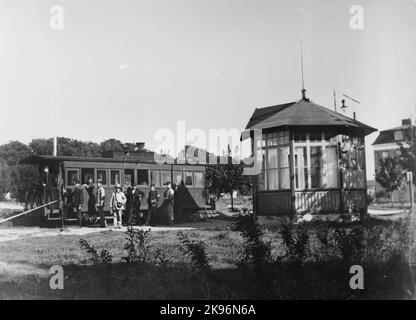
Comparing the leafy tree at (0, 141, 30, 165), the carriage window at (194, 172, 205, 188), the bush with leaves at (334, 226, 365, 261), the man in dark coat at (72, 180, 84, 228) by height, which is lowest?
the bush with leaves at (334, 226, 365, 261)

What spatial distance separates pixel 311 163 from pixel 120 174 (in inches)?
286

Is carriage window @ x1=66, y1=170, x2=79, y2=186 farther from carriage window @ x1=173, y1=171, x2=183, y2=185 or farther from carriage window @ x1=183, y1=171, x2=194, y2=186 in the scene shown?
carriage window @ x1=183, y1=171, x2=194, y2=186

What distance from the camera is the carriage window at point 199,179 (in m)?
19.0

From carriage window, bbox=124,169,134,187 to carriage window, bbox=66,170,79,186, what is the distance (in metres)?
2.00

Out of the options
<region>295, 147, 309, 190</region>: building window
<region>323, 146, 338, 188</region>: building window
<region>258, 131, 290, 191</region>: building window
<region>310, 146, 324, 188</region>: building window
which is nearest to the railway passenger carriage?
<region>258, 131, 290, 191</region>: building window

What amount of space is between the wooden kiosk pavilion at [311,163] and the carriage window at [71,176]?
6.61 metres

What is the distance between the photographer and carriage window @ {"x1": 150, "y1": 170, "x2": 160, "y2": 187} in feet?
54.4

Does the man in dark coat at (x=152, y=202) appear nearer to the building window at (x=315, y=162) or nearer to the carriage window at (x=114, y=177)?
the carriage window at (x=114, y=177)

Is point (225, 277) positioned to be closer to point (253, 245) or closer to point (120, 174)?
point (253, 245)

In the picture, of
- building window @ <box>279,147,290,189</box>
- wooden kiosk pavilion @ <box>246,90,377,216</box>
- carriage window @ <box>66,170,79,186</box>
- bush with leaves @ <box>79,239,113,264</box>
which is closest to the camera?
bush with leaves @ <box>79,239,113,264</box>

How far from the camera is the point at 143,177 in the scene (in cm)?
1642

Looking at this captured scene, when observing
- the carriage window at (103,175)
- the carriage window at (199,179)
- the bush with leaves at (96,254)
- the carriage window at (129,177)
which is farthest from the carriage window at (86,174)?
the bush with leaves at (96,254)

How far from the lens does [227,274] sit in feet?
22.1
